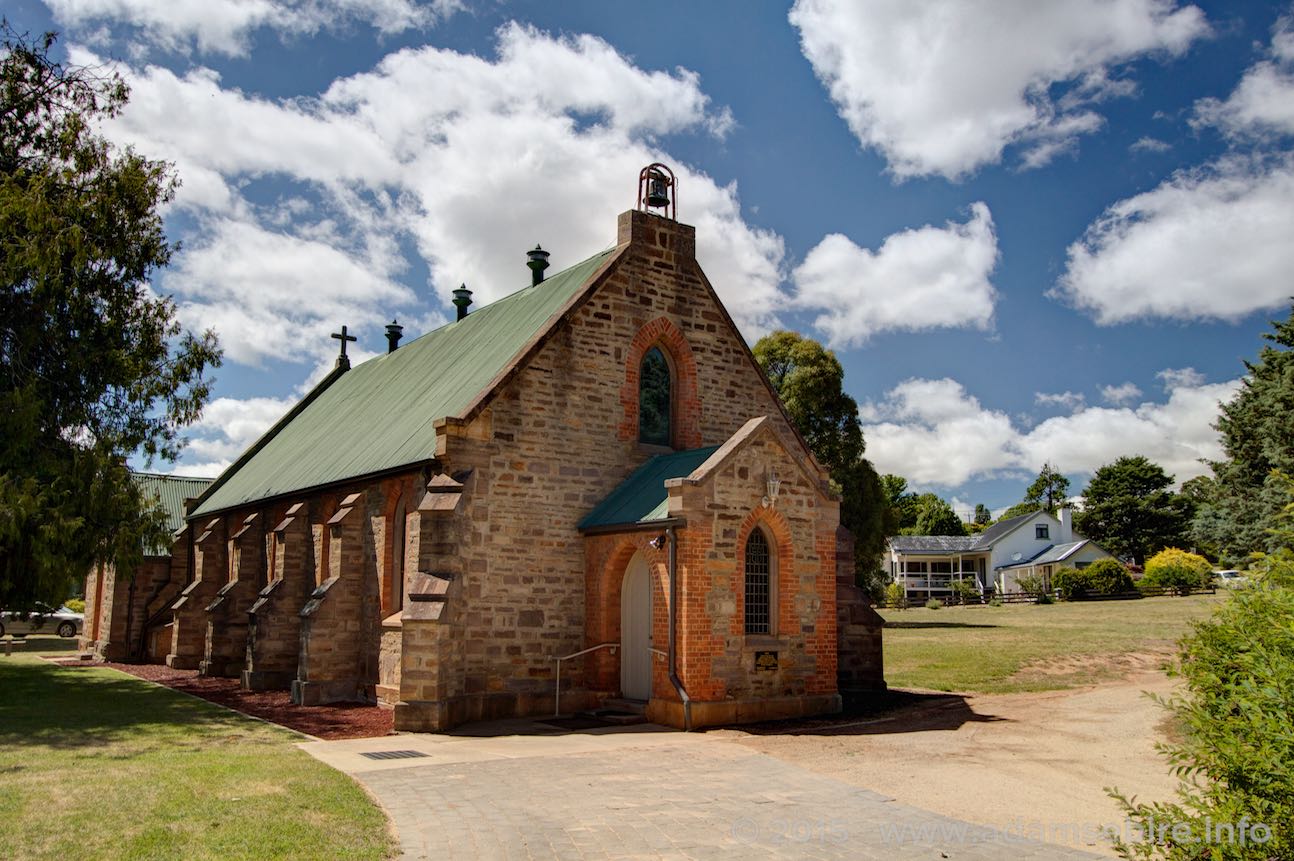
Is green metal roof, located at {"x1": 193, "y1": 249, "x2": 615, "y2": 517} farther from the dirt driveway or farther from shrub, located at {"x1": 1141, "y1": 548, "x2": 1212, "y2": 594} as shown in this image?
shrub, located at {"x1": 1141, "y1": 548, "x2": 1212, "y2": 594}

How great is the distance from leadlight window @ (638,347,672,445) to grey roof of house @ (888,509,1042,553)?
224ft

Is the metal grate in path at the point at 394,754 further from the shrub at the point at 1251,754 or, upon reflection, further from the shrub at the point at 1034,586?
the shrub at the point at 1034,586

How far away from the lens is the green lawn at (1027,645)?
2181 centimetres

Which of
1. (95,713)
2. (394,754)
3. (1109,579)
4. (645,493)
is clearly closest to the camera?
(394,754)

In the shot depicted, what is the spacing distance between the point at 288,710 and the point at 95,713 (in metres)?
3.24

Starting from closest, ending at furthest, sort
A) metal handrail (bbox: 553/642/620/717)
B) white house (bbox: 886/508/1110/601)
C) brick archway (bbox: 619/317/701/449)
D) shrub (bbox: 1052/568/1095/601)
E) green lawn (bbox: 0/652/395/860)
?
green lawn (bbox: 0/652/395/860), metal handrail (bbox: 553/642/620/717), brick archway (bbox: 619/317/701/449), shrub (bbox: 1052/568/1095/601), white house (bbox: 886/508/1110/601)

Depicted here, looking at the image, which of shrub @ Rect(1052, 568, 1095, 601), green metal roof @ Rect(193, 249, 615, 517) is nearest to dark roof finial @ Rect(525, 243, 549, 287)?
green metal roof @ Rect(193, 249, 615, 517)

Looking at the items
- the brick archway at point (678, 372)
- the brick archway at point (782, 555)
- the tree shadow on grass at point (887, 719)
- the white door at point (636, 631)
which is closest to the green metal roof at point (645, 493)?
the white door at point (636, 631)

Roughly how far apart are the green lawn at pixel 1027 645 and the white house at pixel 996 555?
31135 mm

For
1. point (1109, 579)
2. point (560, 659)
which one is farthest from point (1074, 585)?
point (560, 659)

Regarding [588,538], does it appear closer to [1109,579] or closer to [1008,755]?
[1008,755]

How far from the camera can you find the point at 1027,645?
27.6 metres

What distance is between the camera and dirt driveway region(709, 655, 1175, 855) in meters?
→ 10.1

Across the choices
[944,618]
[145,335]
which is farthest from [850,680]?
[944,618]
